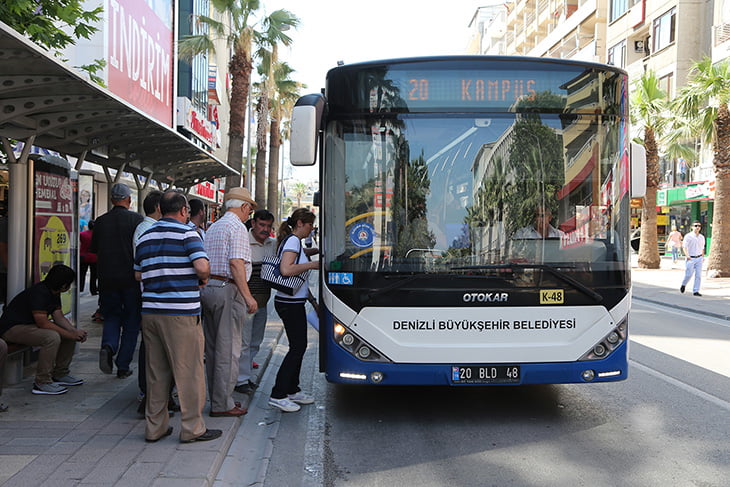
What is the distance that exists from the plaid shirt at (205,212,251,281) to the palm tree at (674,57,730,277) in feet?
67.7

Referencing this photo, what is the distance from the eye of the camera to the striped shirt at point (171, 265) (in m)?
4.94

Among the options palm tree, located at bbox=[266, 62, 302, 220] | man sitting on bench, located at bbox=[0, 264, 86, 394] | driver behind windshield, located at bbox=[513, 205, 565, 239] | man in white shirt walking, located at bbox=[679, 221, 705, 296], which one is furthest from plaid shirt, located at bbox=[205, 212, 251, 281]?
palm tree, located at bbox=[266, 62, 302, 220]

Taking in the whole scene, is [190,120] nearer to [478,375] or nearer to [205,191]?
[205,191]

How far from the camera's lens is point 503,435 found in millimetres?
5805

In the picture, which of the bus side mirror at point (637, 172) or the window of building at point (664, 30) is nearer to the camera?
the bus side mirror at point (637, 172)

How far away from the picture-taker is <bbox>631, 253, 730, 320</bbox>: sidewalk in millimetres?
15900

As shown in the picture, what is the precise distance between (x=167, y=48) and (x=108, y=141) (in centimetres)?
1748

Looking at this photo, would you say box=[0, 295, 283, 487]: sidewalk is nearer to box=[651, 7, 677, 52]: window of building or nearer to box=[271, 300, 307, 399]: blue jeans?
box=[271, 300, 307, 399]: blue jeans

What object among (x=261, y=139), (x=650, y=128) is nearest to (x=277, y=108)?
(x=261, y=139)

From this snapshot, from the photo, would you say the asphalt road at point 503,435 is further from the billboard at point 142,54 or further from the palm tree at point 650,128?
the palm tree at point 650,128

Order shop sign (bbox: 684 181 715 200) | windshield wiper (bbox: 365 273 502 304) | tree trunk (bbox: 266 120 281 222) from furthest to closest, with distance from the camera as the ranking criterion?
tree trunk (bbox: 266 120 281 222) → shop sign (bbox: 684 181 715 200) → windshield wiper (bbox: 365 273 502 304)

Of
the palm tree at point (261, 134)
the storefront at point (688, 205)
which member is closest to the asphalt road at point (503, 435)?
the palm tree at point (261, 134)

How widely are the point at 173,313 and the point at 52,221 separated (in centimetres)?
358

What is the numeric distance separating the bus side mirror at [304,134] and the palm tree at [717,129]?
20400 mm
